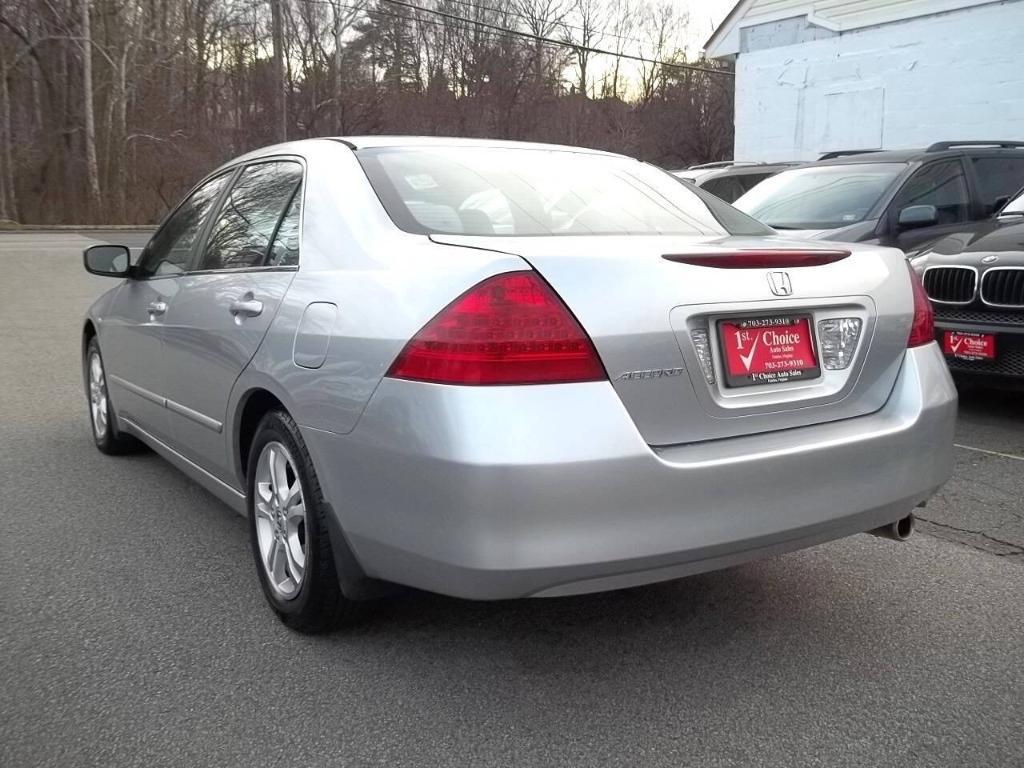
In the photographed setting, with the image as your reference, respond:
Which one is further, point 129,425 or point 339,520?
point 129,425

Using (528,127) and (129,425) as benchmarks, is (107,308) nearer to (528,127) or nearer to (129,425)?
(129,425)

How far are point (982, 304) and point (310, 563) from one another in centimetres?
462

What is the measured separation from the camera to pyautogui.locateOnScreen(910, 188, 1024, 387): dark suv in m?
5.67

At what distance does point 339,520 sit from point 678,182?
82.0 inches

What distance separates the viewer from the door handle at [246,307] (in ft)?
10.6

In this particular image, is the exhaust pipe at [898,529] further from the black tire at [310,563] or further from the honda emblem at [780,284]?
the black tire at [310,563]

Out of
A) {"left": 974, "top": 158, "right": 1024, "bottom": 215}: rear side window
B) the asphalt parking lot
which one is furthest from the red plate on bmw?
{"left": 974, "top": 158, "right": 1024, "bottom": 215}: rear side window

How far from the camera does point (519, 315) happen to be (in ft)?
7.93

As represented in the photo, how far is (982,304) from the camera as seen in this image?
585cm

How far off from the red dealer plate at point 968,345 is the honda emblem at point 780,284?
143 inches

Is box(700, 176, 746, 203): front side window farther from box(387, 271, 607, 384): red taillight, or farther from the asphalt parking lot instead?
box(387, 271, 607, 384): red taillight

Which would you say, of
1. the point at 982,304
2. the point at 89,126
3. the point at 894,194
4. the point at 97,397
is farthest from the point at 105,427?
the point at 89,126

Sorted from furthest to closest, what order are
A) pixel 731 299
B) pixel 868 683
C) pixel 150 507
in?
pixel 150 507 → pixel 868 683 → pixel 731 299

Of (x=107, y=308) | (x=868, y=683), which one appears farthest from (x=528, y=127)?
(x=868, y=683)
